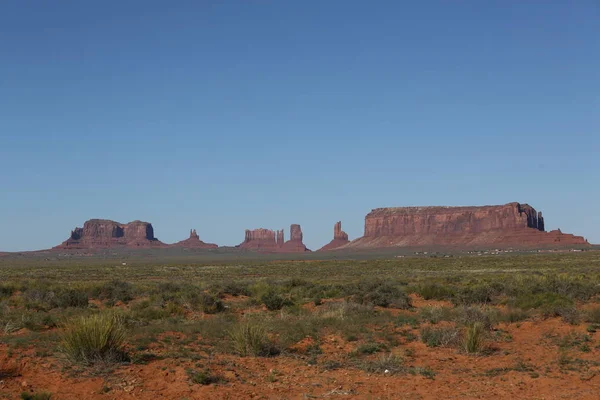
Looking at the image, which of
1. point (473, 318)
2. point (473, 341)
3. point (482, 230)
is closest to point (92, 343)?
point (473, 341)

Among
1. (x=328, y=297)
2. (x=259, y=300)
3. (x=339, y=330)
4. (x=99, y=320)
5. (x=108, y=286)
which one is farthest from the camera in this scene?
(x=108, y=286)

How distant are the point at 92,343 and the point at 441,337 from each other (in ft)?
25.4

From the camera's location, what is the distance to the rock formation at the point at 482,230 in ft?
525

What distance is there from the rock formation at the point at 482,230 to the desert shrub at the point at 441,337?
148 metres

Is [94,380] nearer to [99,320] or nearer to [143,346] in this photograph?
[99,320]

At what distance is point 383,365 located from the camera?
466 inches

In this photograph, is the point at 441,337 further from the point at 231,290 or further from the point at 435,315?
the point at 231,290

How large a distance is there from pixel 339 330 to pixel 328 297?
9298mm

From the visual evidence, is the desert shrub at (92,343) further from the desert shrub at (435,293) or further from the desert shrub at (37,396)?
the desert shrub at (435,293)

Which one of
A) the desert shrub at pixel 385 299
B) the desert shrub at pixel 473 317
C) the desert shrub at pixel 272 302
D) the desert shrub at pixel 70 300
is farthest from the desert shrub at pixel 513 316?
the desert shrub at pixel 70 300

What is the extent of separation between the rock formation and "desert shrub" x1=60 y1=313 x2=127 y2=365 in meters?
153

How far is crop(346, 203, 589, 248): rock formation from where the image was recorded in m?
160

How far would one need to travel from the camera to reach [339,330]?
50.8ft

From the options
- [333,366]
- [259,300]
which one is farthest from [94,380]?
[259,300]
